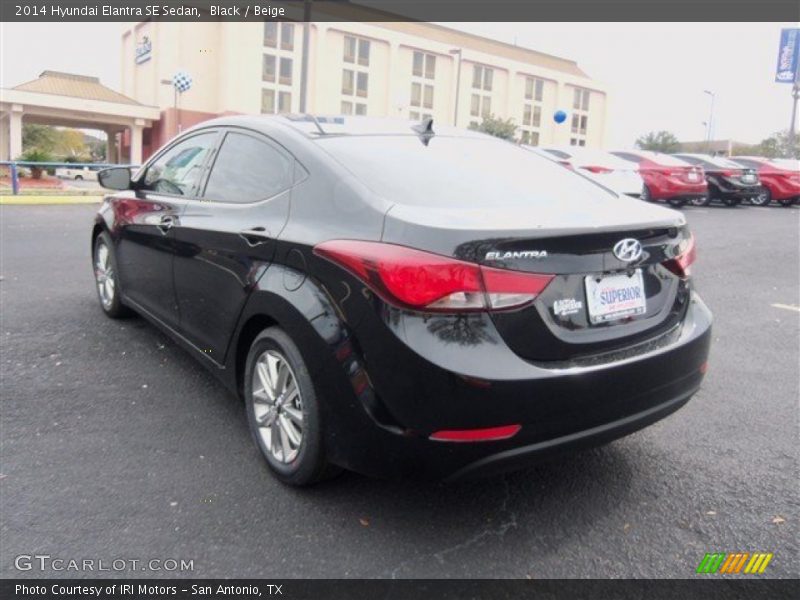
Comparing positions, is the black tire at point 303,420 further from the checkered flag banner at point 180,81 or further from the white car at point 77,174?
the checkered flag banner at point 180,81

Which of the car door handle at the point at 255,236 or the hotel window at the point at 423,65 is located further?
the hotel window at the point at 423,65

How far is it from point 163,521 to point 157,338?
7.88 ft

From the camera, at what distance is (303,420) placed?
8.89 ft

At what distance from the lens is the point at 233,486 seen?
9.59ft

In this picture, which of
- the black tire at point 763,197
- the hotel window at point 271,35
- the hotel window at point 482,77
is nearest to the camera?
the black tire at point 763,197

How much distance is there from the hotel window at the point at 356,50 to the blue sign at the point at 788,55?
3515 centimetres

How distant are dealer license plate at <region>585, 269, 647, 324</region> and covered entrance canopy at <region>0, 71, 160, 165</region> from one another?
157 ft

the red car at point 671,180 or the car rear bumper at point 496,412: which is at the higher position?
the red car at point 671,180

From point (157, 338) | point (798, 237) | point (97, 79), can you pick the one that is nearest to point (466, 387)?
point (157, 338)

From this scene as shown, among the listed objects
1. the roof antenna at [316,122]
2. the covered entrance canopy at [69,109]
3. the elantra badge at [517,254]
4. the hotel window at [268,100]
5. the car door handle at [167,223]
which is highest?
the hotel window at [268,100]

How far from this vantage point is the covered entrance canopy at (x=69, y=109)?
45.7 m

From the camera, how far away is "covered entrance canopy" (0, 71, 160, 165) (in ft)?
150
